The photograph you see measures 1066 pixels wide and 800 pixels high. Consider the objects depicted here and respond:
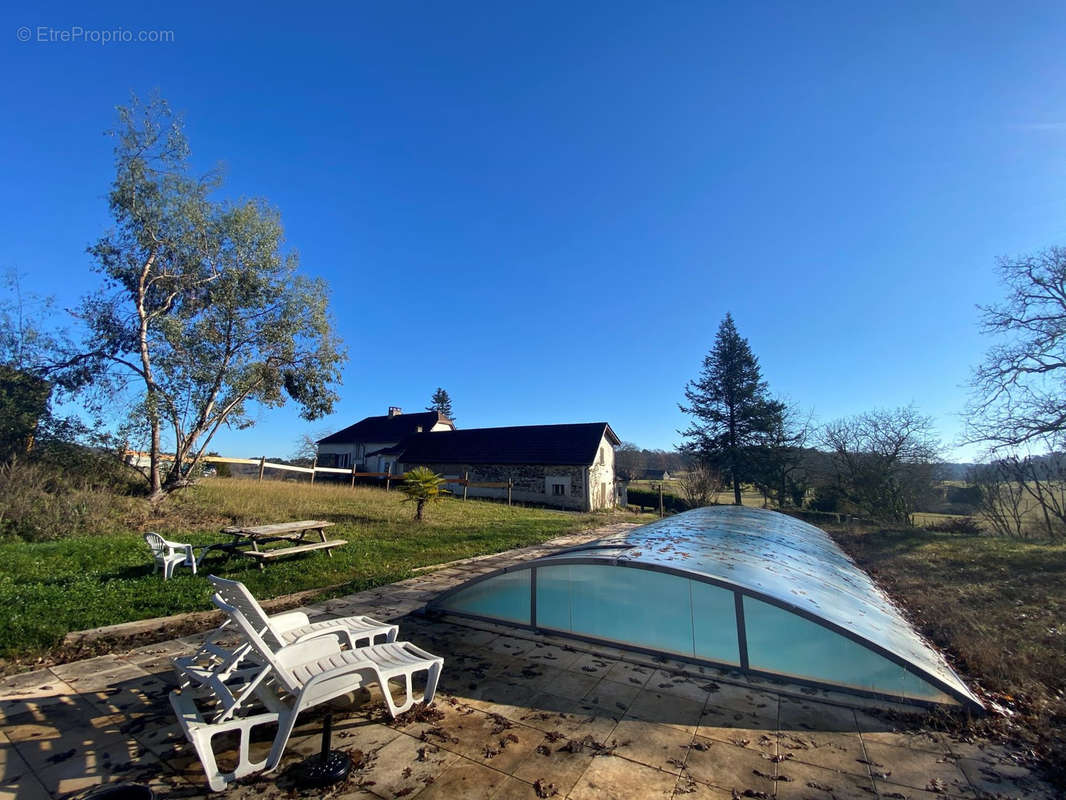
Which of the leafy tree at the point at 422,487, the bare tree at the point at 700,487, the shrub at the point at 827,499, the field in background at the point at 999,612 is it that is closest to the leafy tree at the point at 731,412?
the shrub at the point at 827,499

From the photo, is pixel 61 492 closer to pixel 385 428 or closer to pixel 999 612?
pixel 999 612

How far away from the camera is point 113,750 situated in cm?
273

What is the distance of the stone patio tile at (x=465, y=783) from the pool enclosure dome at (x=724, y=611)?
217cm

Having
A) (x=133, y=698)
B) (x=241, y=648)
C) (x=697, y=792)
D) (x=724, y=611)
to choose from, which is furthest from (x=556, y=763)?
(x=133, y=698)

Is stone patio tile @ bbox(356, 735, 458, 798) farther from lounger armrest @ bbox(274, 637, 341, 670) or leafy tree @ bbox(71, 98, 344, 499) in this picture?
leafy tree @ bbox(71, 98, 344, 499)

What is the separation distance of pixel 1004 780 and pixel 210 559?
1044 cm

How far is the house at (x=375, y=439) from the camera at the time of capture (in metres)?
33.8

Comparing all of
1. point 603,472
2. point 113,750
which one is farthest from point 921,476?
point 113,750

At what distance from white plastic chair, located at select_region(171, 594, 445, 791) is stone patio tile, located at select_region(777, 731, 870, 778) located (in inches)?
94.8

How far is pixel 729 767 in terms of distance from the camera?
264 centimetres

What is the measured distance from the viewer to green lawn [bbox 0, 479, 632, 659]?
→ 17.6ft

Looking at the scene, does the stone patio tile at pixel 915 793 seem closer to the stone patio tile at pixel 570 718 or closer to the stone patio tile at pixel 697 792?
the stone patio tile at pixel 697 792

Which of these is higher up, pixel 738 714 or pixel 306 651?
pixel 306 651

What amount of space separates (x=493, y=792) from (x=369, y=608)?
3.99m
